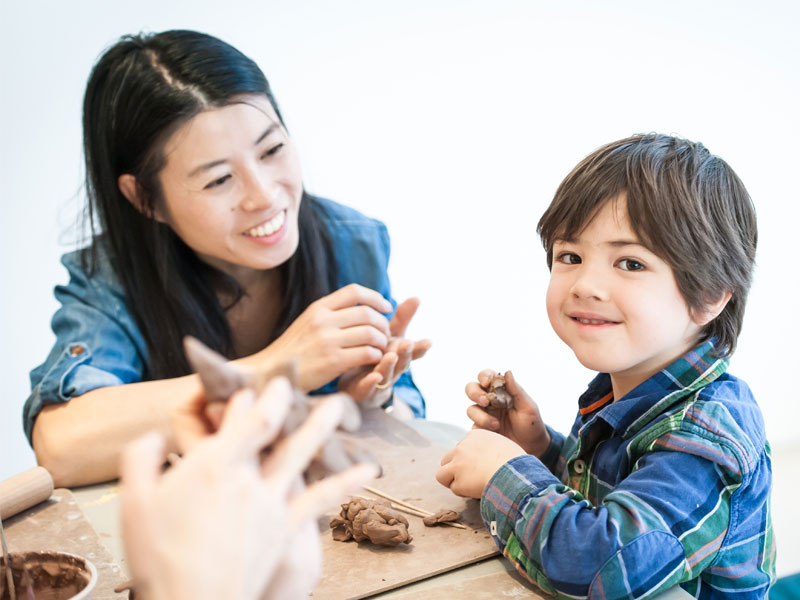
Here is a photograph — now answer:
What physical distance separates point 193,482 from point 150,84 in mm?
1031

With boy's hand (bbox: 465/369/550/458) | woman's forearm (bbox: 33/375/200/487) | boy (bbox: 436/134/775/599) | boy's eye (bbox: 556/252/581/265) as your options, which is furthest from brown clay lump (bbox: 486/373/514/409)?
woman's forearm (bbox: 33/375/200/487)

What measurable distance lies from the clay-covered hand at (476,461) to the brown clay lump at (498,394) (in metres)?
0.13

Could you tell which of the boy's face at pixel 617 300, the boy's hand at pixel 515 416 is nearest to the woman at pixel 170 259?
the boy's hand at pixel 515 416

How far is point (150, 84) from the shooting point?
1.35 meters

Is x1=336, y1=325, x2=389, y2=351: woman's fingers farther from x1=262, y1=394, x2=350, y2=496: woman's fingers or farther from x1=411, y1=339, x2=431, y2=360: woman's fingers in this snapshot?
x1=262, y1=394, x2=350, y2=496: woman's fingers

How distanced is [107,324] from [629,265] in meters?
0.97

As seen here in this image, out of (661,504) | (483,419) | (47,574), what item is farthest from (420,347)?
(47,574)

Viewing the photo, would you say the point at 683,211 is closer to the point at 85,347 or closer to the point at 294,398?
the point at 294,398

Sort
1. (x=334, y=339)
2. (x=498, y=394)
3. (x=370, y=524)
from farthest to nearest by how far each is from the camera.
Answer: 1. (x=334, y=339)
2. (x=498, y=394)
3. (x=370, y=524)

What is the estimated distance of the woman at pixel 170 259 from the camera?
129cm

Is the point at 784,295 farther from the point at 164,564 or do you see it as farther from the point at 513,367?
the point at 164,564

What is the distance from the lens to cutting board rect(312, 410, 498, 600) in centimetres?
90

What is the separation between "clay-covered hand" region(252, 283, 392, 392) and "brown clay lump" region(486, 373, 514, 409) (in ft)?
0.86

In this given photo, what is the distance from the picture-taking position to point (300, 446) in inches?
21.6
